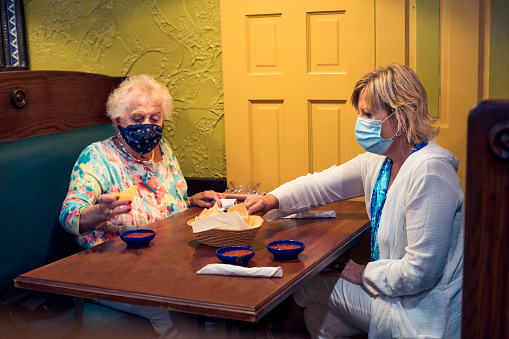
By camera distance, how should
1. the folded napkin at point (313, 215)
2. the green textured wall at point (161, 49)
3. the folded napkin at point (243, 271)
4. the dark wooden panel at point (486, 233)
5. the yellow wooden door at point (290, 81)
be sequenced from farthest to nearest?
the green textured wall at point (161, 49), the yellow wooden door at point (290, 81), the folded napkin at point (313, 215), the folded napkin at point (243, 271), the dark wooden panel at point (486, 233)

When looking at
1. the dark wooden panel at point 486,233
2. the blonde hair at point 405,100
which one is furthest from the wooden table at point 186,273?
the dark wooden panel at point 486,233

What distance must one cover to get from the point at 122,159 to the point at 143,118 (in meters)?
0.23

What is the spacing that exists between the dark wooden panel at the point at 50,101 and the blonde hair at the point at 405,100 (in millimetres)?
1576

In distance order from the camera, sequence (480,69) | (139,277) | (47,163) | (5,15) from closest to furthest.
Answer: (139,277), (47,163), (480,69), (5,15)

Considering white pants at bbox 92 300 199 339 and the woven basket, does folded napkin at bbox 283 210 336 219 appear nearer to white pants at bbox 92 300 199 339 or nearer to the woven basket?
the woven basket

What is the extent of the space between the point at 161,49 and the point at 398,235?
208cm

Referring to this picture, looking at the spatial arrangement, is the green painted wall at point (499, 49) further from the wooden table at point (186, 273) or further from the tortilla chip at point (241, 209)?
the tortilla chip at point (241, 209)

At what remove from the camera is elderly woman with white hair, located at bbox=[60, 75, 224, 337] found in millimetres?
2363

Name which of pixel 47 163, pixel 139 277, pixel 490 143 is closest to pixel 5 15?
pixel 47 163

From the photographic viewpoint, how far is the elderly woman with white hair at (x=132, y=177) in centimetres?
236

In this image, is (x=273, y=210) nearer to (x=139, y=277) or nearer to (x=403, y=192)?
(x=403, y=192)

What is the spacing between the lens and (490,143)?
0.90 meters

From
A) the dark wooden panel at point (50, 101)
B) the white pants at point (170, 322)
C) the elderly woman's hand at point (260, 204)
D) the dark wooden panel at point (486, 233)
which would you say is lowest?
the white pants at point (170, 322)

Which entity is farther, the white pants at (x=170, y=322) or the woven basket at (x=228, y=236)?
the white pants at (x=170, y=322)
